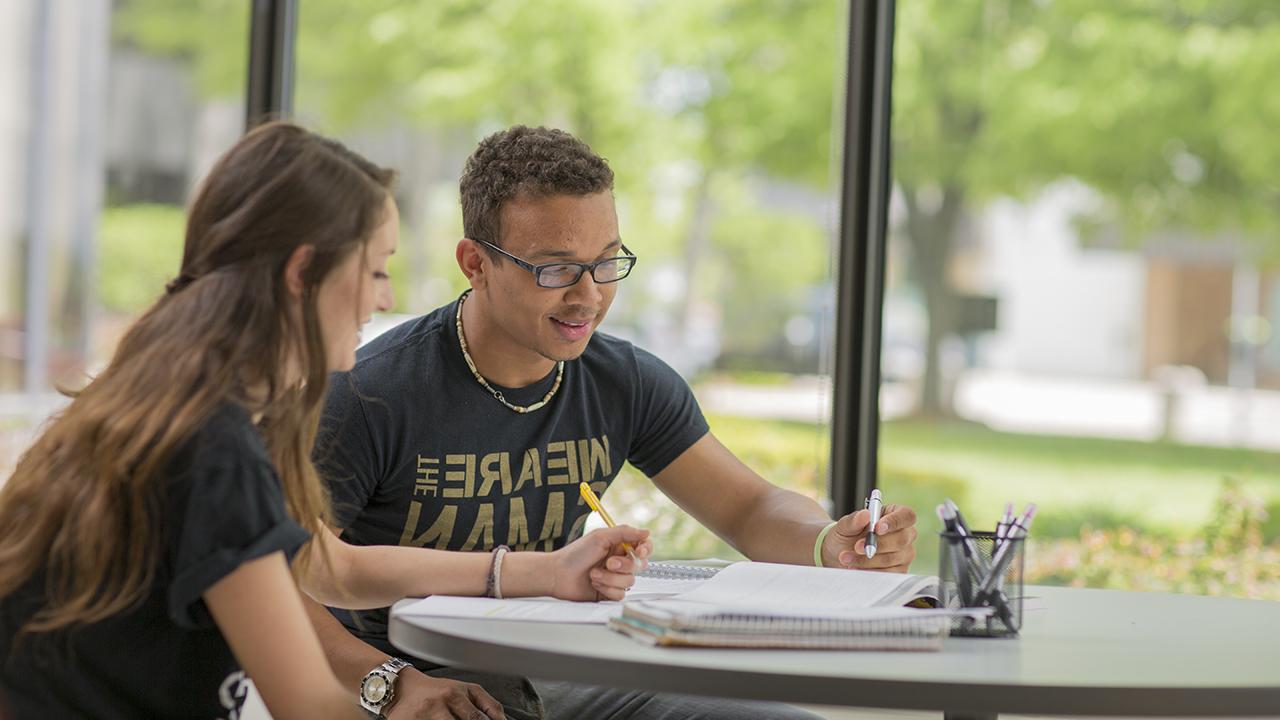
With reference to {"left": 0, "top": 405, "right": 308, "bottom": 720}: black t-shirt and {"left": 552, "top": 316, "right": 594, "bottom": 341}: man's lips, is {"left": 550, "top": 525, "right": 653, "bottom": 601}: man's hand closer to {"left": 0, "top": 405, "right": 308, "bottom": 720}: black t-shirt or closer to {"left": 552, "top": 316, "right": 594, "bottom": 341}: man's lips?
{"left": 0, "top": 405, "right": 308, "bottom": 720}: black t-shirt

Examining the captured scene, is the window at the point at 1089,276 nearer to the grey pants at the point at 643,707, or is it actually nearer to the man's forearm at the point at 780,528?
the man's forearm at the point at 780,528

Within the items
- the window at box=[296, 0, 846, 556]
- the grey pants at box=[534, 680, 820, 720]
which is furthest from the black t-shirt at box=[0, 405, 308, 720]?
the window at box=[296, 0, 846, 556]

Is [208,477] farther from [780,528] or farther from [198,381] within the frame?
[780,528]

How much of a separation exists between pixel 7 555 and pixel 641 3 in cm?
329

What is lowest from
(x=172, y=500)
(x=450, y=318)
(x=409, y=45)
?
(x=172, y=500)

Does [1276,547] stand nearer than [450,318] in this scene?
No

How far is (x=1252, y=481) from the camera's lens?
4.32m

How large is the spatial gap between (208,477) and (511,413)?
2.44ft

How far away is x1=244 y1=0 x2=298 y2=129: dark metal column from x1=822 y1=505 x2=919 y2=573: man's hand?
2.26 metres

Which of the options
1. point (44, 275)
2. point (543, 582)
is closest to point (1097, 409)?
point (543, 582)

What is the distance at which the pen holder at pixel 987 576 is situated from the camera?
1.47 m

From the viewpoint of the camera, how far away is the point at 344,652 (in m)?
1.77

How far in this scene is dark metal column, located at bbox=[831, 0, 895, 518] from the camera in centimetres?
336

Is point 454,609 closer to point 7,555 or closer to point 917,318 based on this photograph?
point 7,555
